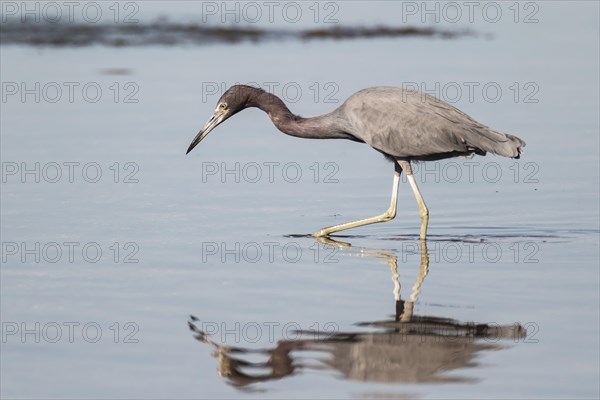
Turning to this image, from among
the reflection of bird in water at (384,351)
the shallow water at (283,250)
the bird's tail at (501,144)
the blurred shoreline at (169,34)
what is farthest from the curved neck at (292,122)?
the blurred shoreline at (169,34)

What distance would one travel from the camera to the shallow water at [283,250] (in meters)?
7.36

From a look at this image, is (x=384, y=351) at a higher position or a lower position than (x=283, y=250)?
lower

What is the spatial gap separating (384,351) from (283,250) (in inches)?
107

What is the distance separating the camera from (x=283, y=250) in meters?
10.2

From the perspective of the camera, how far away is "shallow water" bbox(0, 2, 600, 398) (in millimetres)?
7363

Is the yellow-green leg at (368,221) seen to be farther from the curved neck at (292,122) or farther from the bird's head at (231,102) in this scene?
the bird's head at (231,102)

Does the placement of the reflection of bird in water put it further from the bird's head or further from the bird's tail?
the bird's head

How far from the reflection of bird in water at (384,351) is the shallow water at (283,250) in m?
0.02

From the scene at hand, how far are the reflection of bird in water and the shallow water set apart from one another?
0.06 feet

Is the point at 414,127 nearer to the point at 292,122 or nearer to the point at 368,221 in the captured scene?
the point at 368,221

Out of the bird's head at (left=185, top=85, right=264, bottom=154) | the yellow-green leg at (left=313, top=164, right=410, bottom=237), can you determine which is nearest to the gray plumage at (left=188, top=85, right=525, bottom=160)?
the yellow-green leg at (left=313, top=164, right=410, bottom=237)

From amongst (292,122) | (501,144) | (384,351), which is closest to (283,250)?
(292,122)

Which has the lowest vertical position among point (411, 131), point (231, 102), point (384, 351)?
point (384, 351)

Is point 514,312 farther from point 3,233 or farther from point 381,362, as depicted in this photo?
point 3,233
